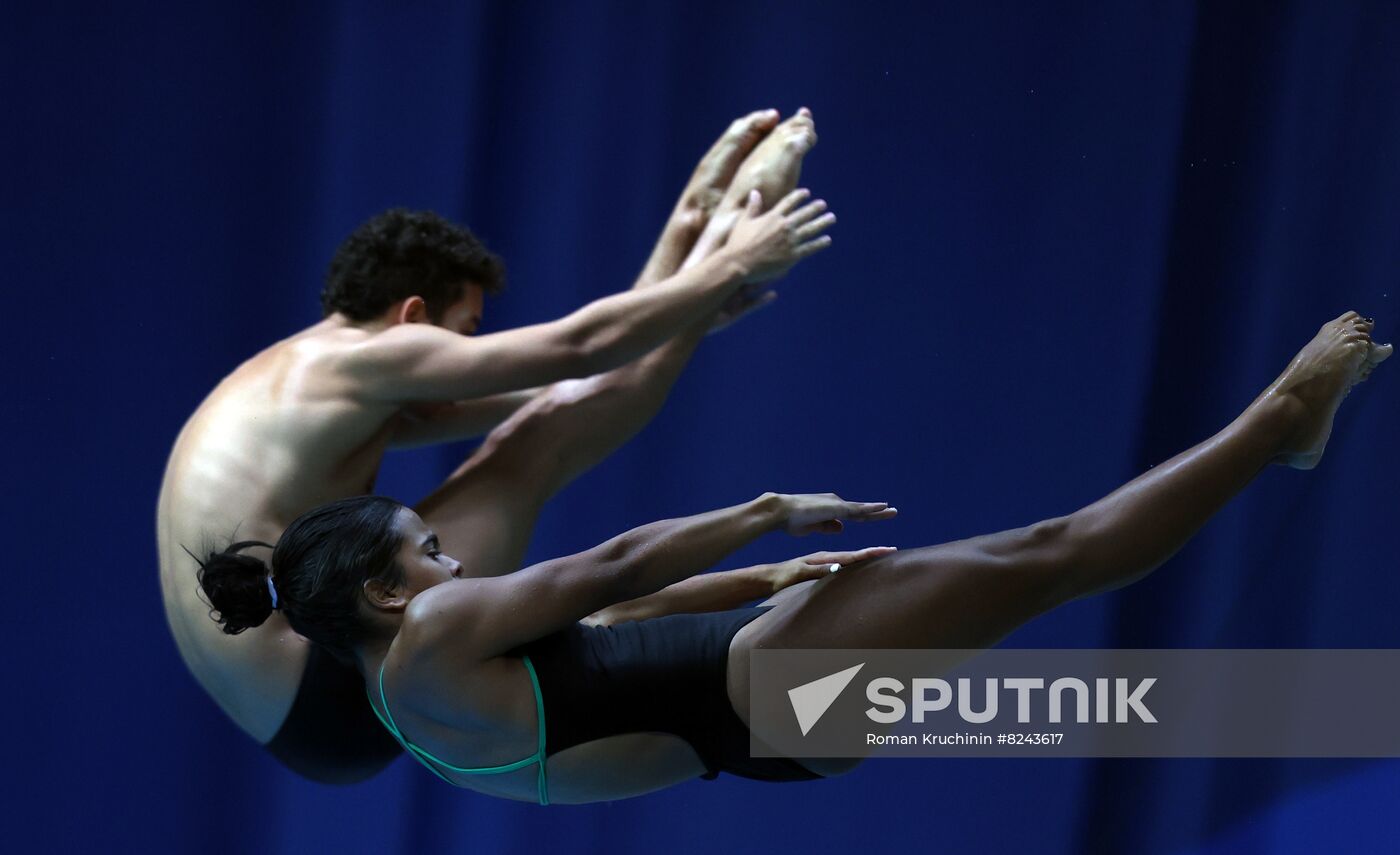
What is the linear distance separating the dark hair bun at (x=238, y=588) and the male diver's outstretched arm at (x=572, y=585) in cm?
25

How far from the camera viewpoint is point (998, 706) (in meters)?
2.58

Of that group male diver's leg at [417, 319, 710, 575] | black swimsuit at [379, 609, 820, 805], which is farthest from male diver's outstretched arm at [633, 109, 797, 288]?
black swimsuit at [379, 609, 820, 805]

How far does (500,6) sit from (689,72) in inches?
14.9

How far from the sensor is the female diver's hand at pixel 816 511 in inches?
66.1

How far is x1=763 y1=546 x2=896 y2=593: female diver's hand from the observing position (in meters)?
1.73

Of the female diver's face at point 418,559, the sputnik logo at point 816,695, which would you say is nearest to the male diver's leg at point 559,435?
the female diver's face at point 418,559

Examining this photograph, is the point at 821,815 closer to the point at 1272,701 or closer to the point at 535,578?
the point at 1272,701

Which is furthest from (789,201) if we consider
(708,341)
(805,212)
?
(708,341)

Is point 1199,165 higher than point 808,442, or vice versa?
point 1199,165

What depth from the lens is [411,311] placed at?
2160 mm

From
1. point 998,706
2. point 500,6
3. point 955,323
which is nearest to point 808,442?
point 955,323

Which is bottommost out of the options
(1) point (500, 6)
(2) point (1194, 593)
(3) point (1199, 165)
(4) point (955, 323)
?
(2) point (1194, 593)

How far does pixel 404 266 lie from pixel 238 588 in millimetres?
596

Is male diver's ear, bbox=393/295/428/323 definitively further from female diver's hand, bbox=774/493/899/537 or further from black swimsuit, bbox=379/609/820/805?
female diver's hand, bbox=774/493/899/537
